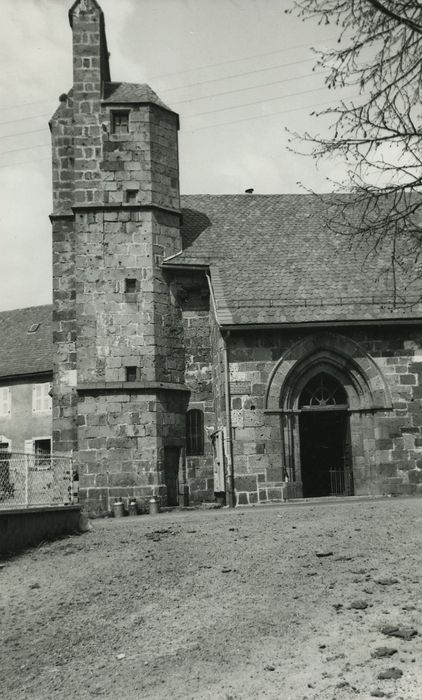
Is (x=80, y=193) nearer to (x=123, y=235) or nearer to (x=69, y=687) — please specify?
(x=123, y=235)

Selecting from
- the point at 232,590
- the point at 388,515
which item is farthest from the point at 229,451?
the point at 232,590

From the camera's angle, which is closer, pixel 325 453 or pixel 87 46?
pixel 325 453

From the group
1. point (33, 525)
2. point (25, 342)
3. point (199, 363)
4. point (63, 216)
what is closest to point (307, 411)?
point (199, 363)

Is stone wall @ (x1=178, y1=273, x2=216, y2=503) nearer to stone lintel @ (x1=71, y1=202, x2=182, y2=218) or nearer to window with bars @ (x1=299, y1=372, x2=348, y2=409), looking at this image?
stone lintel @ (x1=71, y1=202, x2=182, y2=218)

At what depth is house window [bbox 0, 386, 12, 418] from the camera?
32.7 m

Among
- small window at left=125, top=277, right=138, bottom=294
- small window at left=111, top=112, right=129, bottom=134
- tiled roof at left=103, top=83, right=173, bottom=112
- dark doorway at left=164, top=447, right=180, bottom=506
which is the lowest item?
dark doorway at left=164, top=447, right=180, bottom=506

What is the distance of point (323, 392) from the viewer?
1867cm

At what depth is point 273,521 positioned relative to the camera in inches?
503

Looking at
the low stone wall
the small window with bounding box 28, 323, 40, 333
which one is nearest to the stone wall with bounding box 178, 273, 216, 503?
the low stone wall

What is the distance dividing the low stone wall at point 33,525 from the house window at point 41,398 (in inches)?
732

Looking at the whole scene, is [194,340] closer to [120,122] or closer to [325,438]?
[325,438]

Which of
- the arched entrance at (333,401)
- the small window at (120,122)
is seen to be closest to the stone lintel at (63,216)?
the small window at (120,122)

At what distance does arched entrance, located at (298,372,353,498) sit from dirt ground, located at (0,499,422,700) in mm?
6440

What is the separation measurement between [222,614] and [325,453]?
40.4 feet
